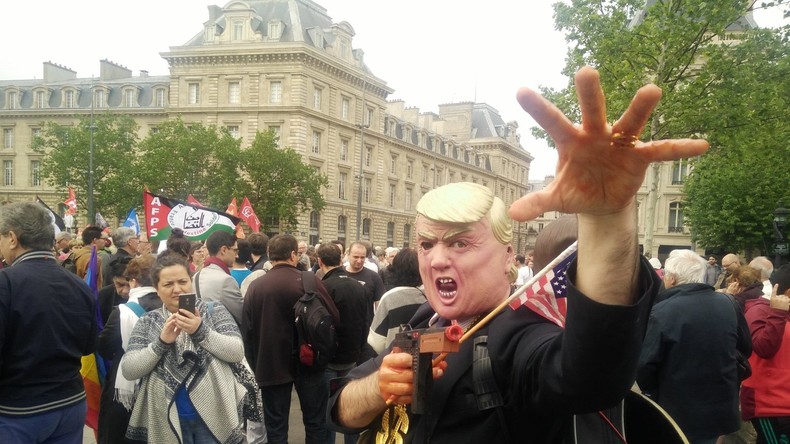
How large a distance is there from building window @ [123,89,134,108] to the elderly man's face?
189 feet

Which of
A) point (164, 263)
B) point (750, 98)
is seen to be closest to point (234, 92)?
point (750, 98)

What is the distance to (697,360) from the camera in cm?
401

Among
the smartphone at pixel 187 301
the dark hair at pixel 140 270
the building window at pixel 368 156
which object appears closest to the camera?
the smartphone at pixel 187 301

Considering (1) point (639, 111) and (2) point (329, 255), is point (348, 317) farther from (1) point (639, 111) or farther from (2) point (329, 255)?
(1) point (639, 111)

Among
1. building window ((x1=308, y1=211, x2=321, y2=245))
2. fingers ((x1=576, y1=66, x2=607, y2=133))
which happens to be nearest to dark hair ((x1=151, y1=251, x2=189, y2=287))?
fingers ((x1=576, y1=66, x2=607, y2=133))

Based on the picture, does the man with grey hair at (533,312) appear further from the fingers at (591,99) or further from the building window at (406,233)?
the building window at (406,233)

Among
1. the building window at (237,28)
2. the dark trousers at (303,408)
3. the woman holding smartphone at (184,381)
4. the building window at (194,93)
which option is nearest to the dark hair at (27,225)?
the woman holding smartphone at (184,381)

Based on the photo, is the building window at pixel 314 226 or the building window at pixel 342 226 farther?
the building window at pixel 342 226

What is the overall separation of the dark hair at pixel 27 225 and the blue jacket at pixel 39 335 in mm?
70

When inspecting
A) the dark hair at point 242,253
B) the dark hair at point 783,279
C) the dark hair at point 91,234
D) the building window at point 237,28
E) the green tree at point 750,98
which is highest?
the building window at point 237,28

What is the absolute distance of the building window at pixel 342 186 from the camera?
50847mm

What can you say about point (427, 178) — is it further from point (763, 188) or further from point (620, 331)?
point (620, 331)

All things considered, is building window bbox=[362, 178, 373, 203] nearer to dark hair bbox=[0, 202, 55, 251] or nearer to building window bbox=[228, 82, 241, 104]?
building window bbox=[228, 82, 241, 104]

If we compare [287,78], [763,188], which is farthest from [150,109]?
[763,188]
